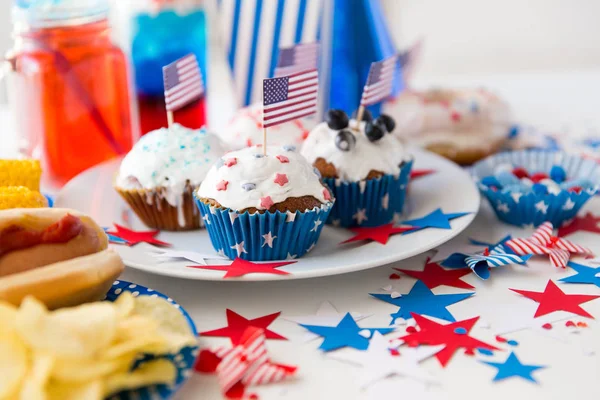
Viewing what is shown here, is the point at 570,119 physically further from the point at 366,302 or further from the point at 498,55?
the point at 366,302

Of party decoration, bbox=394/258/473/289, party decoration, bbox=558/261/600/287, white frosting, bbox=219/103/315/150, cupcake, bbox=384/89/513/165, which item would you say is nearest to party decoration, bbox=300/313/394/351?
party decoration, bbox=394/258/473/289

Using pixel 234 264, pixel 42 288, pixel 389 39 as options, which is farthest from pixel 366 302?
pixel 389 39

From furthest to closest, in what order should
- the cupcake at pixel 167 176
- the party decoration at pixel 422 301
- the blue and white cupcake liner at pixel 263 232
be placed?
1. the cupcake at pixel 167 176
2. the blue and white cupcake liner at pixel 263 232
3. the party decoration at pixel 422 301

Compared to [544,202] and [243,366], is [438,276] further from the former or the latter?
[243,366]

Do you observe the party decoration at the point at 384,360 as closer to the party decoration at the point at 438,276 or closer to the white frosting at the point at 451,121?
the party decoration at the point at 438,276

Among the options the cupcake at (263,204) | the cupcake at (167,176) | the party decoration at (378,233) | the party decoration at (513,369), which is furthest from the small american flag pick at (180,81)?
the party decoration at (513,369)

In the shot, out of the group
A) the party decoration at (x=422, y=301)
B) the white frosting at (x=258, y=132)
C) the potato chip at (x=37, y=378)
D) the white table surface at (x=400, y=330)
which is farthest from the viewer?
the white frosting at (x=258, y=132)

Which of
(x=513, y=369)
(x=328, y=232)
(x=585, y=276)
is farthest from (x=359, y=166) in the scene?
(x=513, y=369)
